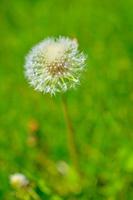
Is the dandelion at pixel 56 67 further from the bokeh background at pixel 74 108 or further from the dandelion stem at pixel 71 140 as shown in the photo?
the bokeh background at pixel 74 108

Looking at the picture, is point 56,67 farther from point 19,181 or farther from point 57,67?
point 19,181

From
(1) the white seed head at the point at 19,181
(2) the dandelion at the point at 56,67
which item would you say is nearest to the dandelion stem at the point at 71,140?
(2) the dandelion at the point at 56,67

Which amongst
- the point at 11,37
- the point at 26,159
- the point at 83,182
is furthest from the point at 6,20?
the point at 83,182

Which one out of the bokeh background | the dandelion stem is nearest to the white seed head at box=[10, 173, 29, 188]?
the bokeh background

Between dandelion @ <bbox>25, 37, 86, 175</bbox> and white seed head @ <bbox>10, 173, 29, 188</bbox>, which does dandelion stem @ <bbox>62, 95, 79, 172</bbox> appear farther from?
white seed head @ <bbox>10, 173, 29, 188</bbox>

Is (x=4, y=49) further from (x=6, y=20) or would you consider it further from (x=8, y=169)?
(x=8, y=169)
